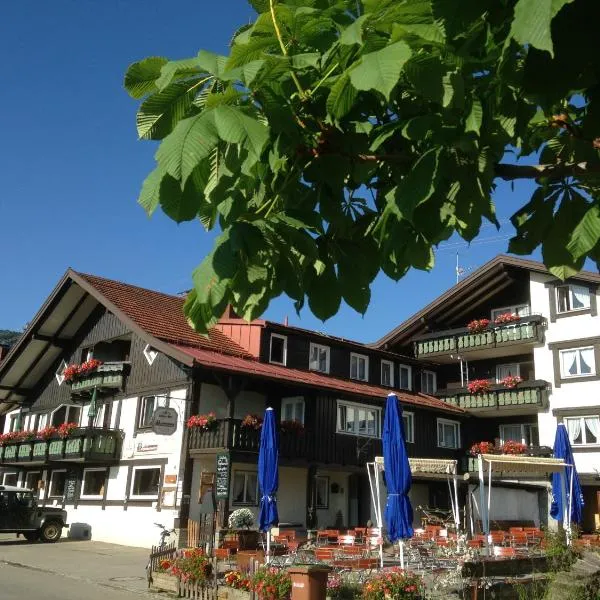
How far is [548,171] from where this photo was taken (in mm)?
3021

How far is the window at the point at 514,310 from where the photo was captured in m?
33.3

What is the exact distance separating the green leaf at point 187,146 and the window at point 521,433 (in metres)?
32.5

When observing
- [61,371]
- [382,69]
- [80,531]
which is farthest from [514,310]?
[382,69]

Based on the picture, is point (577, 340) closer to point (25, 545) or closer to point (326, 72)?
point (25, 545)

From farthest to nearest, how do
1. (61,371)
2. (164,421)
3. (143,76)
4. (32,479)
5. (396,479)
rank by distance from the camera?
(61,371)
(32,479)
(164,421)
(396,479)
(143,76)

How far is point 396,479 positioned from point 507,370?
2074 cm

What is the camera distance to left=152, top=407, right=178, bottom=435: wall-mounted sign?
2397 cm

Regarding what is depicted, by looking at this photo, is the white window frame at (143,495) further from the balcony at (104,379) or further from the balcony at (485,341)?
the balcony at (485,341)

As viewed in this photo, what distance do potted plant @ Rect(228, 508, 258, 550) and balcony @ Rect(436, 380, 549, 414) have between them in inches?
541

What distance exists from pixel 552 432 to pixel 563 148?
97.5 ft

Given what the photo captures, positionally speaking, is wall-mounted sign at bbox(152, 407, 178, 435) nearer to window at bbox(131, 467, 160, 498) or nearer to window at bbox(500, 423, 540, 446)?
window at bbox(131, 467, 160, 498)

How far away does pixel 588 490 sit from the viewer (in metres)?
29.6

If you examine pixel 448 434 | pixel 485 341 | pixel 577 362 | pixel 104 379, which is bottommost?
pixel 448 434

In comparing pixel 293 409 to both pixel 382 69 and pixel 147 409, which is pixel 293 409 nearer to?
pixel 147 409
